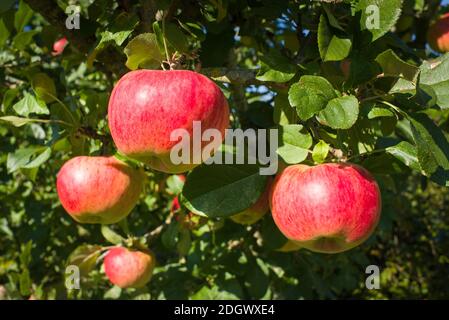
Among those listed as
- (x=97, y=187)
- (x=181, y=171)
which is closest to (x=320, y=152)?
(x=181, y=171)

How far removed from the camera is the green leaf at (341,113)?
2.78 feet

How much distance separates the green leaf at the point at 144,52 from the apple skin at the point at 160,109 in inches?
2.4

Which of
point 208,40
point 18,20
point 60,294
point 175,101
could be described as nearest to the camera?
point 175,101

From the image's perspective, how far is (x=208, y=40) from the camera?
1.43 m

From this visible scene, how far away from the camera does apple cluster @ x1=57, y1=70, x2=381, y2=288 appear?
845mm

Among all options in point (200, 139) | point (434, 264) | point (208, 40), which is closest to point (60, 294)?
point (208, 40)

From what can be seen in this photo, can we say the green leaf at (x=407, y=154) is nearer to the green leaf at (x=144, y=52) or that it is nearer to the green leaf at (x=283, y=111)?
the green leaf at (x=283, y=111)

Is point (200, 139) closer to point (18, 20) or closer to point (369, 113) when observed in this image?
point (369, 113)

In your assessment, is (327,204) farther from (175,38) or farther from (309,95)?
(175,38)

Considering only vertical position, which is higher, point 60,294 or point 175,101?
point 175,101

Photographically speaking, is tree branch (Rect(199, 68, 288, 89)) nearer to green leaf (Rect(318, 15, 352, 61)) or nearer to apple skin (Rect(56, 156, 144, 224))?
green leaf (Rect(318, 15, 352, 61))

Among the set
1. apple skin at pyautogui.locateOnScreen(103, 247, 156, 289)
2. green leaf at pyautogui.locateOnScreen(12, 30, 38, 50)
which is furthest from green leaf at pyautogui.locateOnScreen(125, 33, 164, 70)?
apple skin at pyautogui.locateOnScreen(103, 247, 156, 289)

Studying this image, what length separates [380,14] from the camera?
959mm

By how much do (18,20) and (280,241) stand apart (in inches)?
41.0
